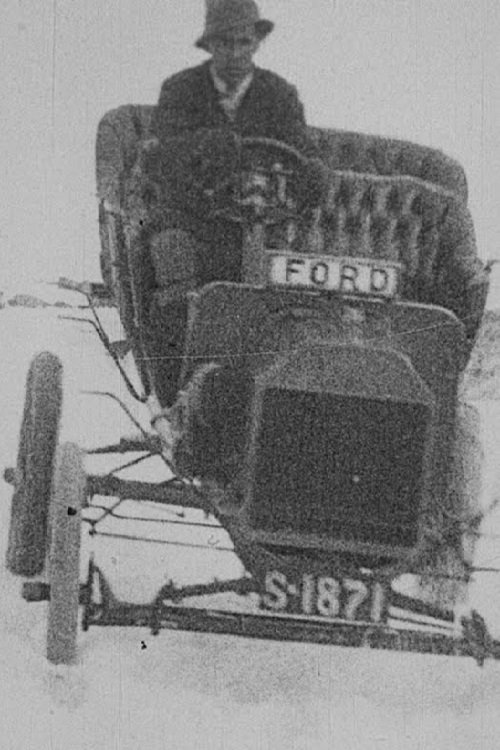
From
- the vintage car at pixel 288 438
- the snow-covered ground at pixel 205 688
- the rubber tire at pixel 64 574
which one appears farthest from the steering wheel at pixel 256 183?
the rubber tire at pixel 64 574

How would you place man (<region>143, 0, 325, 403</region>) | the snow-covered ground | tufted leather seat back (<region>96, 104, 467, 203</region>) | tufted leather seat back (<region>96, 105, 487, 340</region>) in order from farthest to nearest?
1. tufted leather seat back (<region>96, 104, 467, 203</region>)
2. tufted leather seat back (<region>96, 105, 487, 340</region>)
3. man (<region>143, 0, 325, 403</region>)
4. the snow-covered ground

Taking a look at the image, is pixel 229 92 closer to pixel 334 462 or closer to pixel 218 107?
pixel 218 107

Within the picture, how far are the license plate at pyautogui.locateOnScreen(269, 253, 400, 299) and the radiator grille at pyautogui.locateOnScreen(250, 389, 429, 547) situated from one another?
27 cm

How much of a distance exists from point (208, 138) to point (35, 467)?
103 centimetres

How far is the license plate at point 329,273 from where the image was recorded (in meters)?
2.36

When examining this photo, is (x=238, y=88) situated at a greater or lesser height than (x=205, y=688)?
greater

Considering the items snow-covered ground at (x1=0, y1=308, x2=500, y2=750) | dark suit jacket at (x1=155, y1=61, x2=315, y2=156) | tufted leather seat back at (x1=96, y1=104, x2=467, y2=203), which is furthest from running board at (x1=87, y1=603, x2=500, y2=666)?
tufted leather seat back at (x1=96, y1=104, x2=467, y2=203)

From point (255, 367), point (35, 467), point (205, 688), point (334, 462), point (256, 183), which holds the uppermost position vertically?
point (256, 183)

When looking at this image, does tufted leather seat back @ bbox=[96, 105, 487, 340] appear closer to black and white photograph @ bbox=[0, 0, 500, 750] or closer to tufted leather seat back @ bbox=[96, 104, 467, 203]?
black and white photograph @ bbox=[0, 0, 500, 750]

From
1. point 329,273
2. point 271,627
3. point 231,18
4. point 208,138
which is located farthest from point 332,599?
point 231,18

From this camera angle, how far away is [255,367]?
97.7 inches

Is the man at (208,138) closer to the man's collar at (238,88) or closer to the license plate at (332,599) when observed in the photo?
the man's collar at (238,88)

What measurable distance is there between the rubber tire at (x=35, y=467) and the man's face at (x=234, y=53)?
105 cm

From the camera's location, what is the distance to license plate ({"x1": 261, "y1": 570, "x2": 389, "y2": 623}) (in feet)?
7.37
